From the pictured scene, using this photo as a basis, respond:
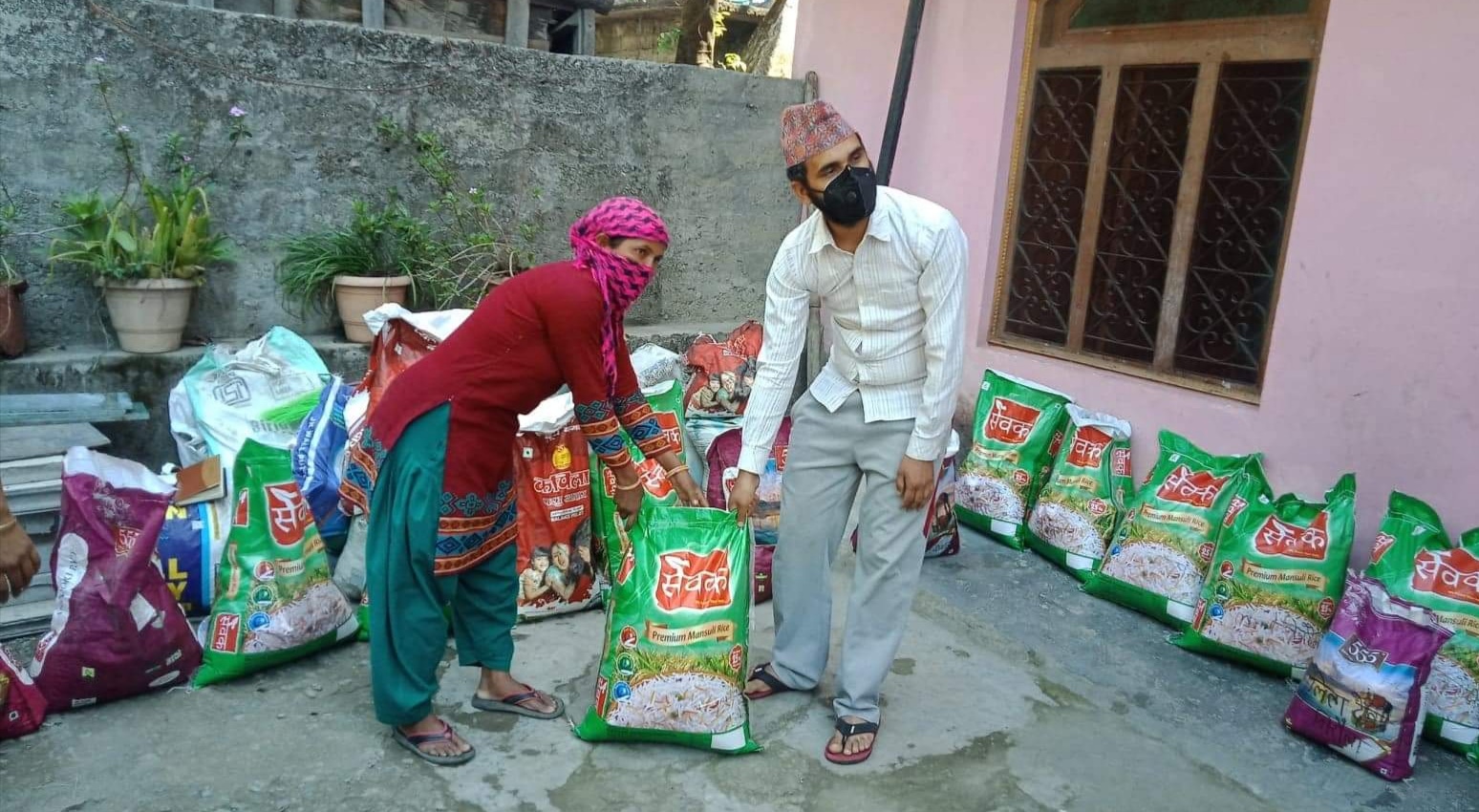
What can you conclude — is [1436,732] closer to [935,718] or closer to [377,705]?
[935,718]

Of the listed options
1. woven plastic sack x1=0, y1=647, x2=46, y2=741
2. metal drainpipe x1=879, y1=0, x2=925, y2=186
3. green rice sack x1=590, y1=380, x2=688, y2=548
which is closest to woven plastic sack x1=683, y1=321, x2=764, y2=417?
green rice sack x1=590, y1=380, x2=688, y2=548

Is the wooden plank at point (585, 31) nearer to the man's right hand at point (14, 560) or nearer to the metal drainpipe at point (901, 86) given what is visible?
the metal drainpipe at point (901, 86)

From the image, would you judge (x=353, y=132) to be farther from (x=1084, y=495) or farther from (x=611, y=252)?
(x=1084, y=495)

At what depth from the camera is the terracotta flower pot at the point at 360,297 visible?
4.59 m

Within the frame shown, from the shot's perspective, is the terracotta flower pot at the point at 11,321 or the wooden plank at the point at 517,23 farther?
the wooden plank at the point at 517,23

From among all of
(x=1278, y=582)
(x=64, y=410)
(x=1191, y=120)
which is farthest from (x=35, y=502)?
(x=1191, y=120)

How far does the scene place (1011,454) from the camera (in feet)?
14.4

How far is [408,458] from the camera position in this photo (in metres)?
2.57

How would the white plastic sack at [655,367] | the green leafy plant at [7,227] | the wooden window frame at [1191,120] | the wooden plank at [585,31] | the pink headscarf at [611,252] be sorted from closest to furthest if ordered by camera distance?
the pink headscarf at [611,252] → the wooden window frame at [1191,120] → the green leafy plant at [7,227] → the white plastic sack at [655,367] → the wooden plank at [585,31]

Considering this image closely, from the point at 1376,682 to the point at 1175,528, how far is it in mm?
961

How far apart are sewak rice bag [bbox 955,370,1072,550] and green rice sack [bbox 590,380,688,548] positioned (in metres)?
1.31

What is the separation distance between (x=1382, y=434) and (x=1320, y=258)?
2.08 feet

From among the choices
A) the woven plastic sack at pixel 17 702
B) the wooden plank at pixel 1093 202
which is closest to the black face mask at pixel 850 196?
the wooden plank at pixel 1093 202

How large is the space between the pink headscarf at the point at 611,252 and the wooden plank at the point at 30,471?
2078mm
